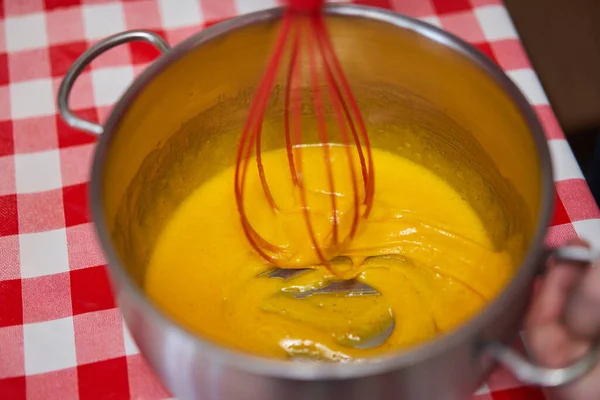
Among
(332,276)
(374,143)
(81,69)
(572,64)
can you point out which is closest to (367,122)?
(374,143)

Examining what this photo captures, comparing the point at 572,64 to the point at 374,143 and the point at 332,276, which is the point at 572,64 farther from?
the point at 332,276

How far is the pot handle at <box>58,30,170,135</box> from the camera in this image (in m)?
0.67

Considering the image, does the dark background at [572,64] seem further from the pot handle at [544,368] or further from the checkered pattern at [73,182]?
the pot handle at [544,368]

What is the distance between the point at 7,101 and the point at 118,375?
1.32 feet

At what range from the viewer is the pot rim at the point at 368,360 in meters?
0.46

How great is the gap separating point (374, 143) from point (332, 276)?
187 millimetres

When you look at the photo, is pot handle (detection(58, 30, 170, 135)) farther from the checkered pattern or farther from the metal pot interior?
the checkered pattern

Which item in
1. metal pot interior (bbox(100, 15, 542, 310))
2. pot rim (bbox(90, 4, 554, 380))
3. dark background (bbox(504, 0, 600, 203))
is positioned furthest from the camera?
dark background (bbox(504, 0, 600, 203))

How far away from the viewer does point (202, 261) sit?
0.76 metres

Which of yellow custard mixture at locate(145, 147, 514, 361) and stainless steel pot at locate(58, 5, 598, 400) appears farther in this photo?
yellow custard mixture at locate(145, 147, 514, 361)

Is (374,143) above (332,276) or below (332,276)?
above

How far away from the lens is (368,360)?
49 centimetres

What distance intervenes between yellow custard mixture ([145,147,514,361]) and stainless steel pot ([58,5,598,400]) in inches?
0.9

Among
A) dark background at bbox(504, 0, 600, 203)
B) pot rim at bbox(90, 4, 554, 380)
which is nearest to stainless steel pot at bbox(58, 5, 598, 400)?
pot rim at bbox(90, 4, 554, 380)
